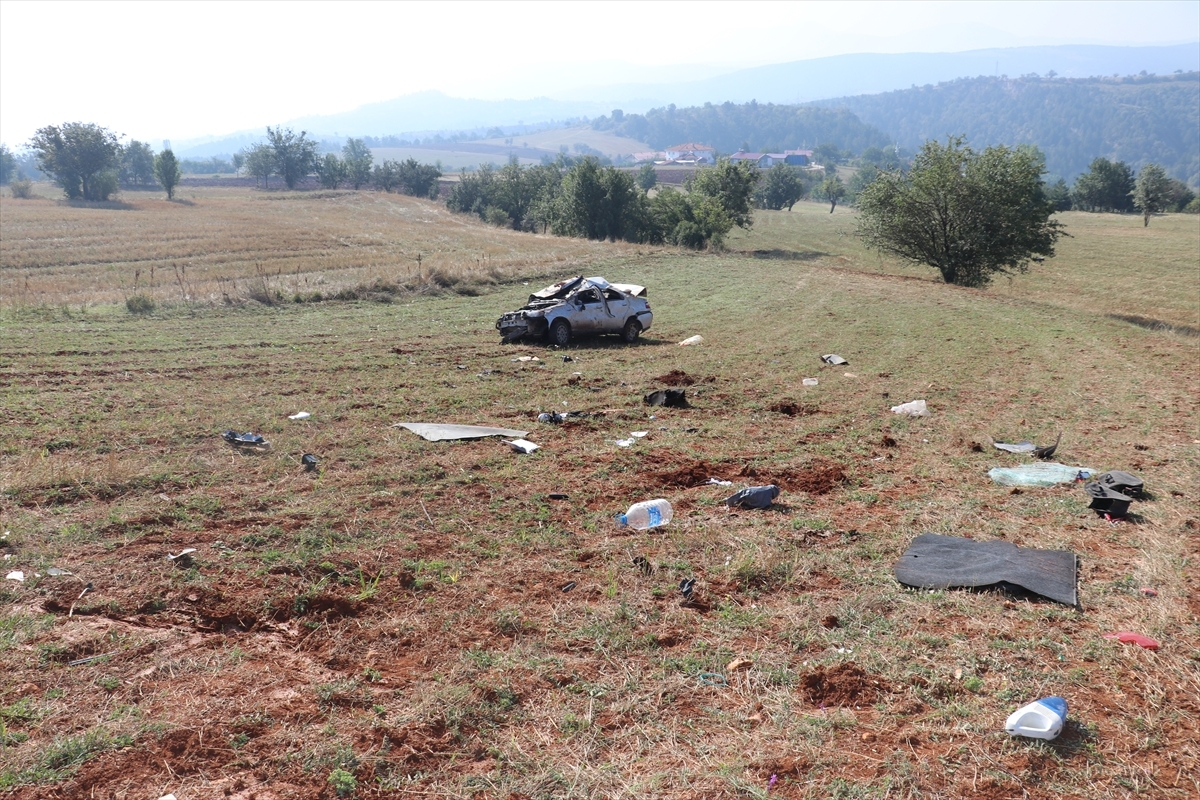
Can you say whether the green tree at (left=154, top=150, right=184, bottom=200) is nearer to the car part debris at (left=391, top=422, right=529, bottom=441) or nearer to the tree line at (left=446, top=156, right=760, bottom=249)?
the tree line at (left=446, top=156, right=760, bottom=249)

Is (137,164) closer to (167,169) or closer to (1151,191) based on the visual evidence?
(167,169)

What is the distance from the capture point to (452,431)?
35.4 feet

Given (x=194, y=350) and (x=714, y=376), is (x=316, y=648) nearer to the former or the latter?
(x=714, y=376)

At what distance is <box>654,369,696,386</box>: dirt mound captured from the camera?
14.7 metres

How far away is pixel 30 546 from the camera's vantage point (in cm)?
663

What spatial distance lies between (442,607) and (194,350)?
13.7m

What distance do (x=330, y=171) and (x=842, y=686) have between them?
129 meters

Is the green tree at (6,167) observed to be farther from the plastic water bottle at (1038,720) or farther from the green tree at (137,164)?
the plastic water bottle at (1038,720)

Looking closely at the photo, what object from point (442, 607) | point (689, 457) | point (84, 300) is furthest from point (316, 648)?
point (84, 300)

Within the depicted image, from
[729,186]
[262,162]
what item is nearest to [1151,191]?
[729,186]

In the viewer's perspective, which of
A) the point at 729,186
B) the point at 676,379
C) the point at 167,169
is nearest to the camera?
the point at 676,379

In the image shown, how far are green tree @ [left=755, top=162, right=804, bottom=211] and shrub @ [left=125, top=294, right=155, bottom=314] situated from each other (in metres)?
102

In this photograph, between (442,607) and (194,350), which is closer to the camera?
(442,607)

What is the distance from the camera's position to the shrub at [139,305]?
22.4 meters
